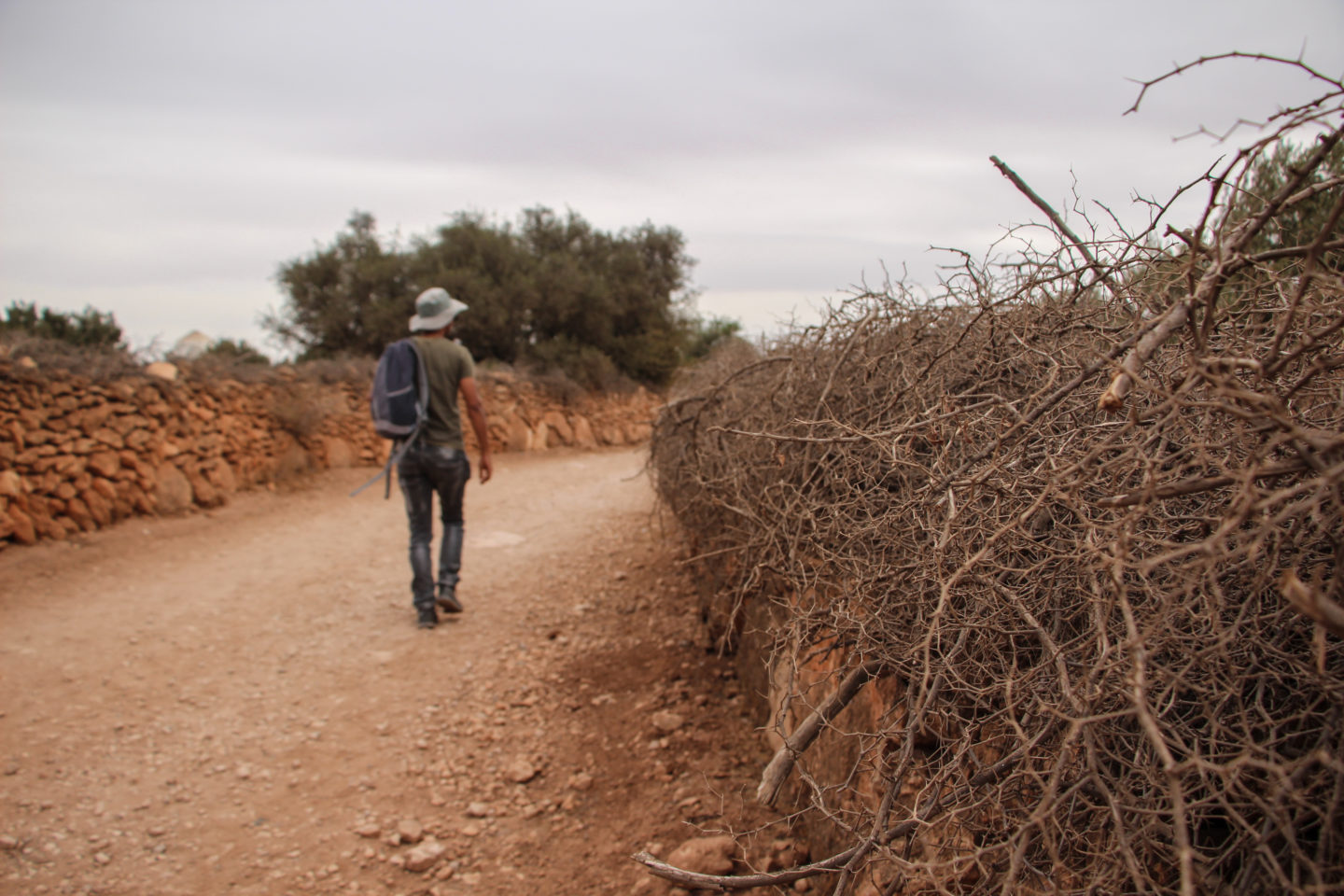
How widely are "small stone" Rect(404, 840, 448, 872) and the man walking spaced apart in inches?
74.9

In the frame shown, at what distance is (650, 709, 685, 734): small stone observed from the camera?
318 cm

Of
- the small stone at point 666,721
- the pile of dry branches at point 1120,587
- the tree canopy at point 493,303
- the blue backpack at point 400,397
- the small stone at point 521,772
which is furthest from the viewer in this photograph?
the tree canopy at point 493,303

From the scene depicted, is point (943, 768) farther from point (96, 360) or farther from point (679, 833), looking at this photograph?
point (96, 360)

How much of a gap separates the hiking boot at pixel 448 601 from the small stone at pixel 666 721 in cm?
177

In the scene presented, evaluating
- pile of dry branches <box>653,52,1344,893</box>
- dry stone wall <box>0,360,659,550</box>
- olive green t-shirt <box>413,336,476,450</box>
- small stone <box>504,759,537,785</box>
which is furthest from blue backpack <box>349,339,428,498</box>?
dry stone wall <box>0,360,659,550</box>

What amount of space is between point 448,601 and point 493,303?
9.41 m

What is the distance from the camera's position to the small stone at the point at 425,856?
2518 mm

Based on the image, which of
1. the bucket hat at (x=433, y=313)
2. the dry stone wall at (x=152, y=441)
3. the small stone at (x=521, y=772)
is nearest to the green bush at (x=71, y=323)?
the dry stone wall at (x=152, y=441)

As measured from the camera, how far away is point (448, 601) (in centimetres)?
448

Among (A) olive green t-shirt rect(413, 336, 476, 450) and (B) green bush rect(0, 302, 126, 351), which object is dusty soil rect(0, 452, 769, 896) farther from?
(B) green bush rect(0, 302, 126, 351)

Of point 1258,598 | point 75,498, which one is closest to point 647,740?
point 1258,598

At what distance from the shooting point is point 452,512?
445cm

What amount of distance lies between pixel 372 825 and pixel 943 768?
7.65 feet

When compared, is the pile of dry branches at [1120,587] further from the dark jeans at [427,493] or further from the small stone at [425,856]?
the dark jeans at [427,493]
